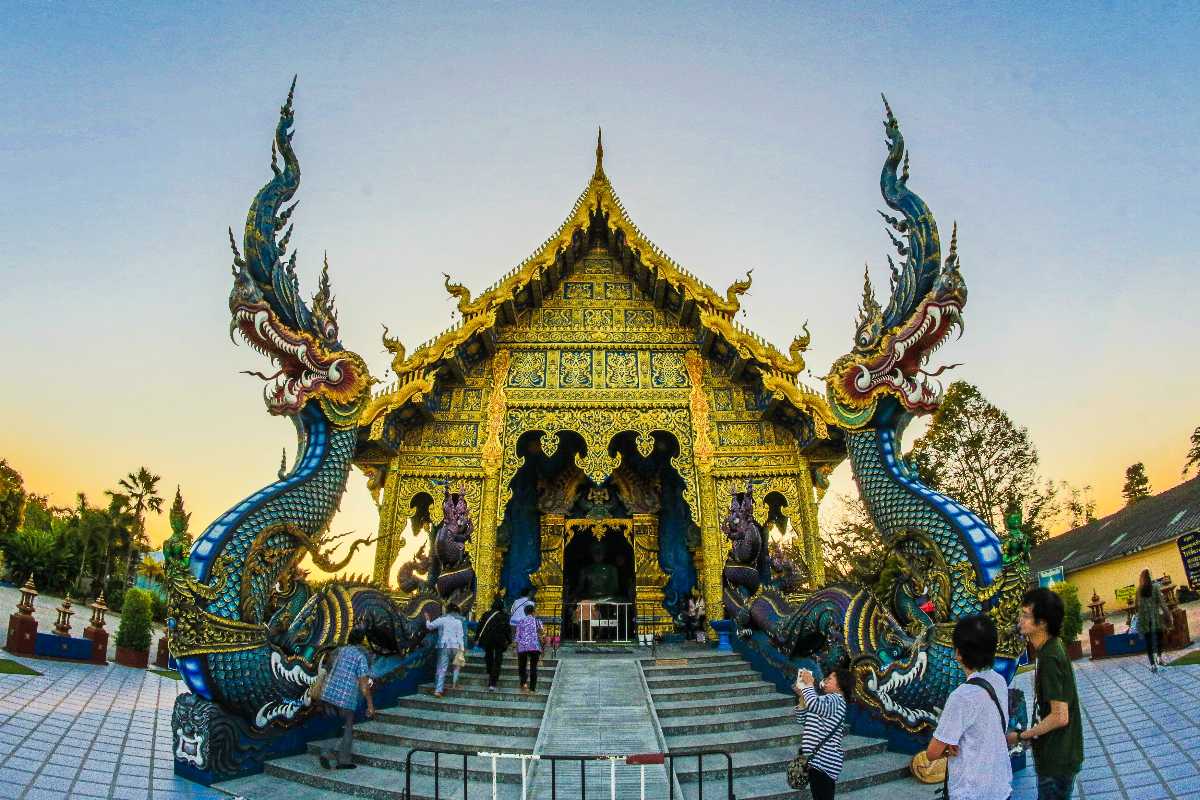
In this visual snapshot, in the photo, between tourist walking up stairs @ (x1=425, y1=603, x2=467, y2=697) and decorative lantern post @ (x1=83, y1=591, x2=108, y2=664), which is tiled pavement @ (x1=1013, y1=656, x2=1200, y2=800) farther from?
decorative lantern post @ (x1=83, y1=591, x2=108, y2=664)

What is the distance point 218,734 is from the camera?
5.50 meters

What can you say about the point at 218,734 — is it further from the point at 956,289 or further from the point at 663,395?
the point at 956,289

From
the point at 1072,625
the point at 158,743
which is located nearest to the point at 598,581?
the point at 158,743

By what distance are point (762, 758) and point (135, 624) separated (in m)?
13.0

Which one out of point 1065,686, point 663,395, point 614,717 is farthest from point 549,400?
point 1065,686

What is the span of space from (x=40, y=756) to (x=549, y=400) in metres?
6.74

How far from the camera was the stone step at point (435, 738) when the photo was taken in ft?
19.0

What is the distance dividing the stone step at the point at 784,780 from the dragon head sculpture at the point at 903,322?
340cm

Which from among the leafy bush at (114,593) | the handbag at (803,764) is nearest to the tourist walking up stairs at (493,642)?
the handbag at (803,764)

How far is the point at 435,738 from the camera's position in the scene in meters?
6.10

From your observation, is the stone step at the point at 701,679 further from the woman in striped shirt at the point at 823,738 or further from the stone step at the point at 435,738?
the woman in striped shirt at the point at 823,738

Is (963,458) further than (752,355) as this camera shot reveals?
Yes

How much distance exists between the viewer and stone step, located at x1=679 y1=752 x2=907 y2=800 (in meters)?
4.93

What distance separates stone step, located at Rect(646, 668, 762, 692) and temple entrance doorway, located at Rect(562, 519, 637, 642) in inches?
126
